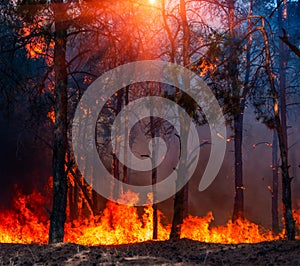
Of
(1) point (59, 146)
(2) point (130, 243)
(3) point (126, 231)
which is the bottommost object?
(3) point (126, 231)

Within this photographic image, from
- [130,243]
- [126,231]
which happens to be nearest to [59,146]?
[130,243]

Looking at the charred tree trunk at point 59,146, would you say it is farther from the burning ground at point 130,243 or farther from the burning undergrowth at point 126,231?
the burning undergrowth at point 126,231

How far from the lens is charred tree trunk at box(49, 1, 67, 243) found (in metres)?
11.5

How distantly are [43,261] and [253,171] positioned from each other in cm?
3841

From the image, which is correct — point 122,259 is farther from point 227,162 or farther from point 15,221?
point 227,162

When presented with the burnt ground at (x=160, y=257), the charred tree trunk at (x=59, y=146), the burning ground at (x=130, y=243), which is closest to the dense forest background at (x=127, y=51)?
the charred tree trunk at (x=59, y=146)

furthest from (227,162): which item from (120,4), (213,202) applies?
(120,4)

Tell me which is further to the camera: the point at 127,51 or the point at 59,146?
the point at 127,51

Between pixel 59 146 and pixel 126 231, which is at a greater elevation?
pixel 59 146

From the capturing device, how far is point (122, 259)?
6414 mm

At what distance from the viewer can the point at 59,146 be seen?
11.6 meters

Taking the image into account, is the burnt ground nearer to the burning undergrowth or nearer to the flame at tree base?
the burning undergrowth

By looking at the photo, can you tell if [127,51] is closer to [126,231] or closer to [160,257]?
[160,257]

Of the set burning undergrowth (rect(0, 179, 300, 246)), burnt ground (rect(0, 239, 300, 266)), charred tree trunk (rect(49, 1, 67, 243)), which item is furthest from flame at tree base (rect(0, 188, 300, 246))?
burnt ground (rect(0, 239, 300, 266))
